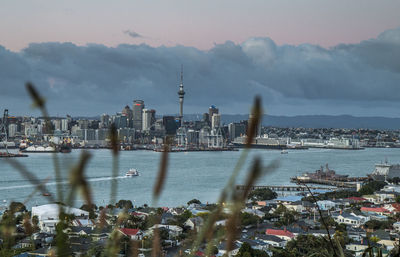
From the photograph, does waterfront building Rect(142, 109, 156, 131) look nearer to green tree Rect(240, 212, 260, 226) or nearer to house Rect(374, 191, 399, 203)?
house Rect(374, 191, 399, 203)

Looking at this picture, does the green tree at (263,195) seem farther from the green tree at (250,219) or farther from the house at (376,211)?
the green tree at (250,219)

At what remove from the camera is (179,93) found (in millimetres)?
51281

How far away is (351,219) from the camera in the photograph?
336 inches

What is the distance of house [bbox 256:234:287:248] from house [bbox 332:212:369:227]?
2.27 metres

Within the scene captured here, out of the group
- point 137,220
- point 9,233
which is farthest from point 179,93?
point 9,233

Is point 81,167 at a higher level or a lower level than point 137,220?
higher

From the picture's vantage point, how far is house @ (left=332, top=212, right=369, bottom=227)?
842 centimetres

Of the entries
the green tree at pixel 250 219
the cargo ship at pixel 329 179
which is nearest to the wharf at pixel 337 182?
the cargo ship at pixel 329 179

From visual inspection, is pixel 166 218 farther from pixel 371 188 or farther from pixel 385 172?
pixel 385 172

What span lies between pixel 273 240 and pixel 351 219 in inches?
104

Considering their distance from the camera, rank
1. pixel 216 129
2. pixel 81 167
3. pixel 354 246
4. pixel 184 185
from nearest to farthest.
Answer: pixel 81 167 → pixel 354 246 → pixel 184 185 → pixel 216 129

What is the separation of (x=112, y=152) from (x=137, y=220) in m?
6.93

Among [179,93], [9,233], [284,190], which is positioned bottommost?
[284,190]

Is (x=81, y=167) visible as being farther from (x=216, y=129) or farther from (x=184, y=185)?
(x=216, y=129)
